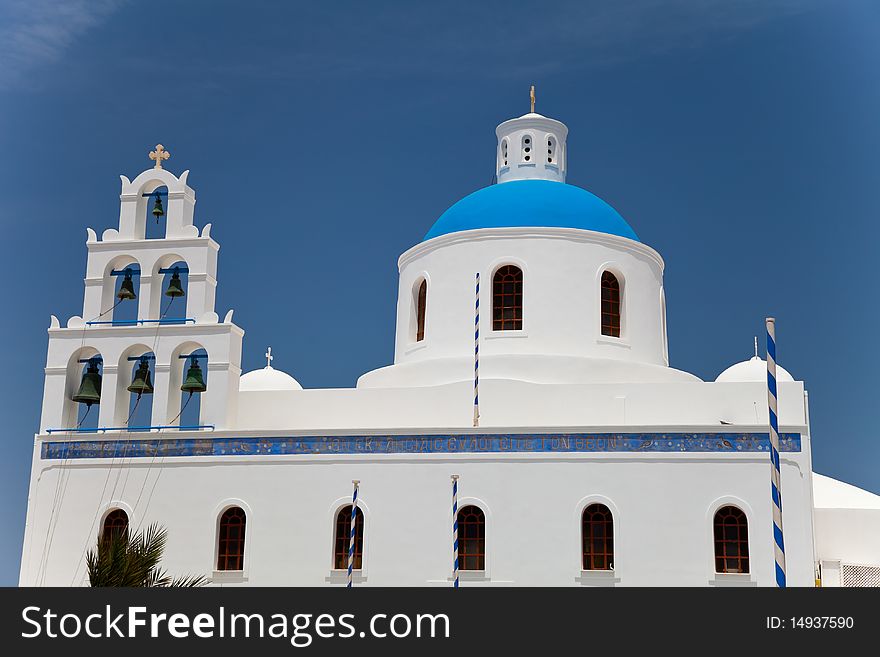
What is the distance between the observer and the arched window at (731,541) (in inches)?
683

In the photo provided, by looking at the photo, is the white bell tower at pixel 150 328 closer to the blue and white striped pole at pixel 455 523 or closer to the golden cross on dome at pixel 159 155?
the golden cross on dome at pixel 159 155

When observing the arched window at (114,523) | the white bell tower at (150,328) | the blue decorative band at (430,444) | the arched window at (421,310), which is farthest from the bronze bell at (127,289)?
the arched window at (421,310)

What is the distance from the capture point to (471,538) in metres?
18.0

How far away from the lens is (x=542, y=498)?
17.8 meters

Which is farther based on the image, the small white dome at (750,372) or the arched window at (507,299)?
the small white dome at (750,372)

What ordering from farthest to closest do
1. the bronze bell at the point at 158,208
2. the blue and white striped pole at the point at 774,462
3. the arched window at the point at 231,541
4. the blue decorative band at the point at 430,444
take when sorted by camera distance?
the bronze bell at the point at 158,208
the arched window at the point at 231,541
the blue decorative band at the point at 430,444
the blue and white striped pole at the point at 774,462

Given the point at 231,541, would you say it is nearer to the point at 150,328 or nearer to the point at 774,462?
the point at 150,328

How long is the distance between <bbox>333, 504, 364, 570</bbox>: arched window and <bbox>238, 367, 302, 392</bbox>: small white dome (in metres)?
10.2

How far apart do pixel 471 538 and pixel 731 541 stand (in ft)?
13.0

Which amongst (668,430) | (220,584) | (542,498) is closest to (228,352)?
(220,584)

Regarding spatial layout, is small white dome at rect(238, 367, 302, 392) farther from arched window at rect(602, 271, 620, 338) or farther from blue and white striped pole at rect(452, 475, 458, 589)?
blue and white striped pole at rect(452, 475, 458, 589)

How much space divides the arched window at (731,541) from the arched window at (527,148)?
10.0 metres

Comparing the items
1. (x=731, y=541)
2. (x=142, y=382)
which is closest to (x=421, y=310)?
(x=142, y=382)

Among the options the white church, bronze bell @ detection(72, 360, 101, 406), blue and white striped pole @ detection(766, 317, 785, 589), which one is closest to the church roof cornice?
the white church
